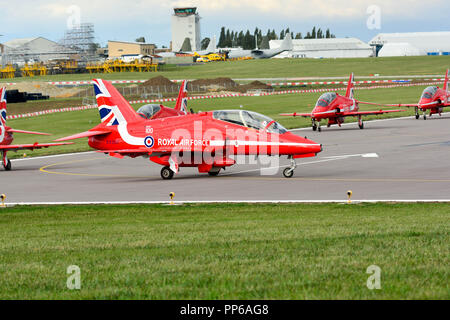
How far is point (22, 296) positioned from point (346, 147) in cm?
2736

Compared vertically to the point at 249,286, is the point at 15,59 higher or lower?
higher

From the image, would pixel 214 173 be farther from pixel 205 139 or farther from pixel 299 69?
pixel 299 69

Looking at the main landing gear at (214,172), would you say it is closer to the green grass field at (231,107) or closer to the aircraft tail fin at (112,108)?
the aircraft tail fin at (112,108)

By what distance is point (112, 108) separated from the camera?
26.2 metres

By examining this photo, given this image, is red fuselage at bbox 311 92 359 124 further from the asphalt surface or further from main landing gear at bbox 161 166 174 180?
main landing gear at bbox 161 166 174 180

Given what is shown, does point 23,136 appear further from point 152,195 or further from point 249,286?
point 249,286

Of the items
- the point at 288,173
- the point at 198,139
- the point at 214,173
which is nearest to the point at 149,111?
the point at 214,173

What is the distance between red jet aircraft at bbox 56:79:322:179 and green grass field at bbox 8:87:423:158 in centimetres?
1127

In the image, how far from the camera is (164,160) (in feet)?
82.0

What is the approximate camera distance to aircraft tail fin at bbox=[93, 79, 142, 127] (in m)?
26.0

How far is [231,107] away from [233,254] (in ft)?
188

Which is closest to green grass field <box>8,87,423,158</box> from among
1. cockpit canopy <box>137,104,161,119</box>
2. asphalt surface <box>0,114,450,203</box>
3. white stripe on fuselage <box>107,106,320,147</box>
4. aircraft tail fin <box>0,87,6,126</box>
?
cockpit canopy <box>137,104,161,119</box>

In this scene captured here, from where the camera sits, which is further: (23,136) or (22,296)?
(23,136)
